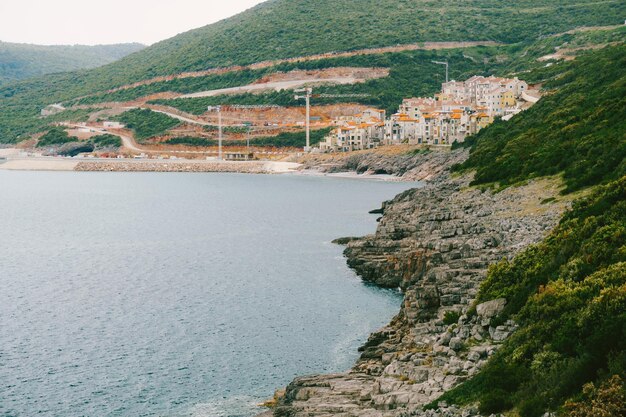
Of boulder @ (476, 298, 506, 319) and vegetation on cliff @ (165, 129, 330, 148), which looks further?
vegetation on cliff @ (165, 129, 330, 148)

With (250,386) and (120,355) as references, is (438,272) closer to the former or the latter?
(250,386)

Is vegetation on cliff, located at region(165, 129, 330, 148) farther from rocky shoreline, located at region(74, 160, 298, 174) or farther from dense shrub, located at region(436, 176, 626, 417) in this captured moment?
dense shrub, located at region(436, 176, 626, 417)

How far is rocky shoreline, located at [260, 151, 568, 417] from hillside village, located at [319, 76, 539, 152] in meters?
54.1

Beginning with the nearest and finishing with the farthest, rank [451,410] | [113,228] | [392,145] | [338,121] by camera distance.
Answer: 1. [451,410]
2. [113,228]
3. [392,145]
4. [338,121]

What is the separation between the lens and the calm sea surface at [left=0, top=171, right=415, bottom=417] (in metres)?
24.9

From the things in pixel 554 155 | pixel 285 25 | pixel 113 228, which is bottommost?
pixel 113 228

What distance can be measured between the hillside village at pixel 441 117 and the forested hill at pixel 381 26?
35934mm

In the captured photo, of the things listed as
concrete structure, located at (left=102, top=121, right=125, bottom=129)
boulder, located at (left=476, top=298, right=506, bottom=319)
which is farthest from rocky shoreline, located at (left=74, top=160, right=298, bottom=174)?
boulder, located at (left=476, top=298, right=506, bottom=319)

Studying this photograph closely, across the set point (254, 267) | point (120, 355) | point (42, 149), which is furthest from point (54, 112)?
point (120, 355)

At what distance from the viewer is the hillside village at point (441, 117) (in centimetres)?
10312

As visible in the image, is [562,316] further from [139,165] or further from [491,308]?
Result: [139,165]

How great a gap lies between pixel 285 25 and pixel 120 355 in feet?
547

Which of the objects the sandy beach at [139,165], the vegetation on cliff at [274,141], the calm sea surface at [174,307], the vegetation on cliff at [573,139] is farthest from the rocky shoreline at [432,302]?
the vegetation on cliff at [274,141]

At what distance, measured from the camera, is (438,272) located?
1111 inches
